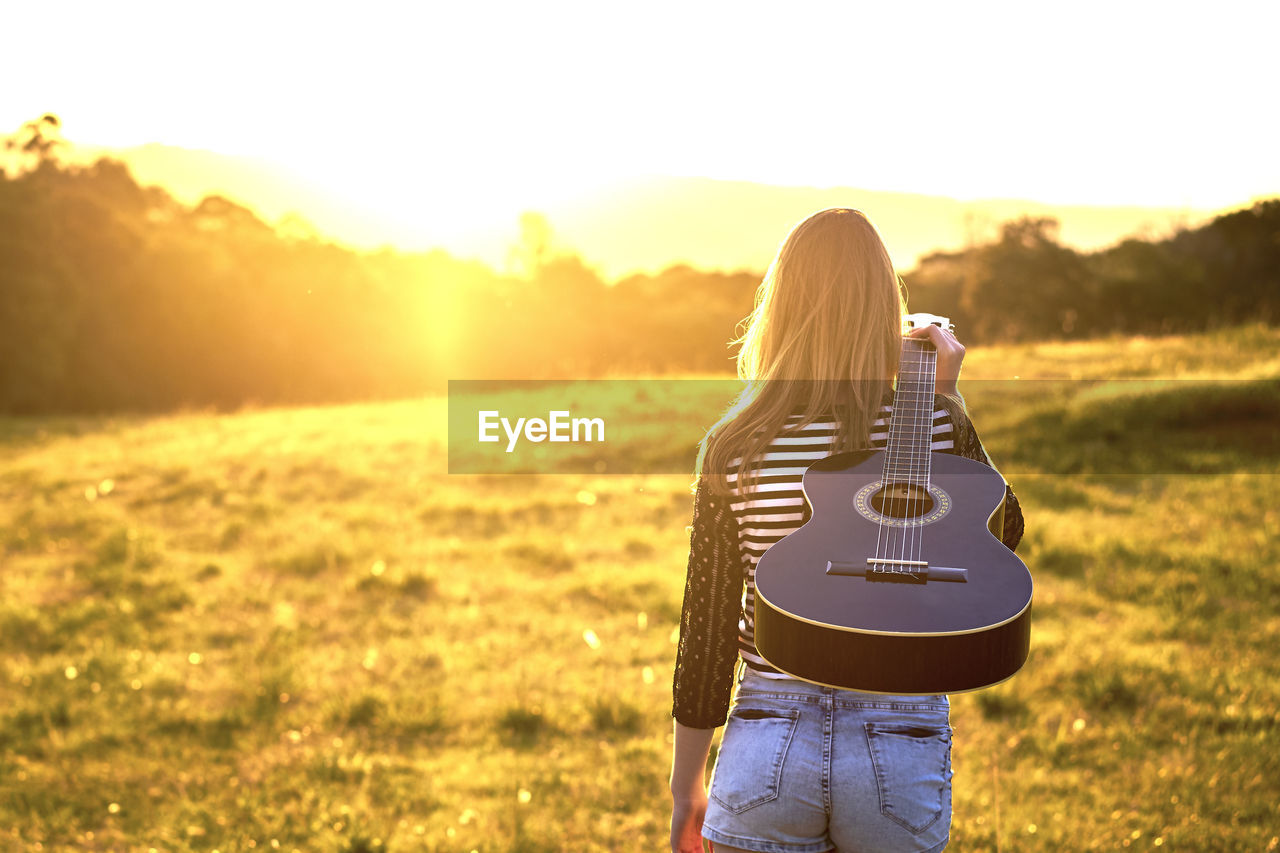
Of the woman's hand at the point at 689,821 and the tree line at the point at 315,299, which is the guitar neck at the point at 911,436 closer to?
the woman's hand at the point at 689,821

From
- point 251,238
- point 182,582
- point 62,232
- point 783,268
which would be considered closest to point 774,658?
point 783,268

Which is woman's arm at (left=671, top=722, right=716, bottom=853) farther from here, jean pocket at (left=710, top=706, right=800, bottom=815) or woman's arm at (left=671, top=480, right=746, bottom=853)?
jean pocket at (left=710, top=706, right=800, bottom=815)

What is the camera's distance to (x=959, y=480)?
2191 mm

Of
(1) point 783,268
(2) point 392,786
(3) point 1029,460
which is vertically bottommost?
(2) point 392,786

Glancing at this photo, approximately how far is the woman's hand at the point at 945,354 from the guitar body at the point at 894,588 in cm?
20

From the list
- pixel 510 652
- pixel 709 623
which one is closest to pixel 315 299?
pixel 510 652

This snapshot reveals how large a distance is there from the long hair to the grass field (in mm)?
2933

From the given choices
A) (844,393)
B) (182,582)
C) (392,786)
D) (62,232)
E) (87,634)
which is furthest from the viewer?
(62,232)

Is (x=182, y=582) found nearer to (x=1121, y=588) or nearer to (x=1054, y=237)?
(x=1121, y=588)

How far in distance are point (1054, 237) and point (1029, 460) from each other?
35.8m

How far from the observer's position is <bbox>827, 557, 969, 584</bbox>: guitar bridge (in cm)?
197

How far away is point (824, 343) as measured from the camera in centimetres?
214

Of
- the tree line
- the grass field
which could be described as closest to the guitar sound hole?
the grass field

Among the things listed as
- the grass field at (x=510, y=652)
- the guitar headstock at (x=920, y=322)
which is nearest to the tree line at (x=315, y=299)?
the grass field at (x=510, y=652)
